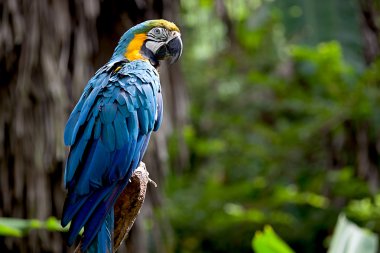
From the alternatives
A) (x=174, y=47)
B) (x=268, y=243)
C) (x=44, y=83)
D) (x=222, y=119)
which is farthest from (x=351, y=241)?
(x=222, y=119)

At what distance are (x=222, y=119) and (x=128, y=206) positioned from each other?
126 inches

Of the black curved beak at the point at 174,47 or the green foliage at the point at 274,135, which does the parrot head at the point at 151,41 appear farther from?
the green foliage at the point at 274,135

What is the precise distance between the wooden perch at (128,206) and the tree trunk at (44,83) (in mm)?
1000

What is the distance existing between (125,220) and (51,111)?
1.10 metres

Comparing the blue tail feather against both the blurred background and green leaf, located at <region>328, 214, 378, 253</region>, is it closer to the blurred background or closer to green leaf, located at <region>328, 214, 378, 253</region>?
the blurred background

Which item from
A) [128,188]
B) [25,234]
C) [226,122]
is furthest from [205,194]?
[128,188]

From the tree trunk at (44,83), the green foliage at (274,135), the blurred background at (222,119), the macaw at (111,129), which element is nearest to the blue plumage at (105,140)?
the macaw at (111,129)

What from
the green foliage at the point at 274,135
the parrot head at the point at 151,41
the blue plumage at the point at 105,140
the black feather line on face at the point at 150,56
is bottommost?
the green foliage at the point at 274,135

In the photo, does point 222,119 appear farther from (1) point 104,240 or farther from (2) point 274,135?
(1) point 104,240

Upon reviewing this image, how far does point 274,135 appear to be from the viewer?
4.93 m

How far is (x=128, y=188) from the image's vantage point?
2.22 meters

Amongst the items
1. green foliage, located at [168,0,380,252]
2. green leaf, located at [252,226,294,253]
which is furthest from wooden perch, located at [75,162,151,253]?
green foliage, located at [168,0,380,252]

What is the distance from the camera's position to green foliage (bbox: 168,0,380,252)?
4.06 metres

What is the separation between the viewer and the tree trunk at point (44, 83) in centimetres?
314
